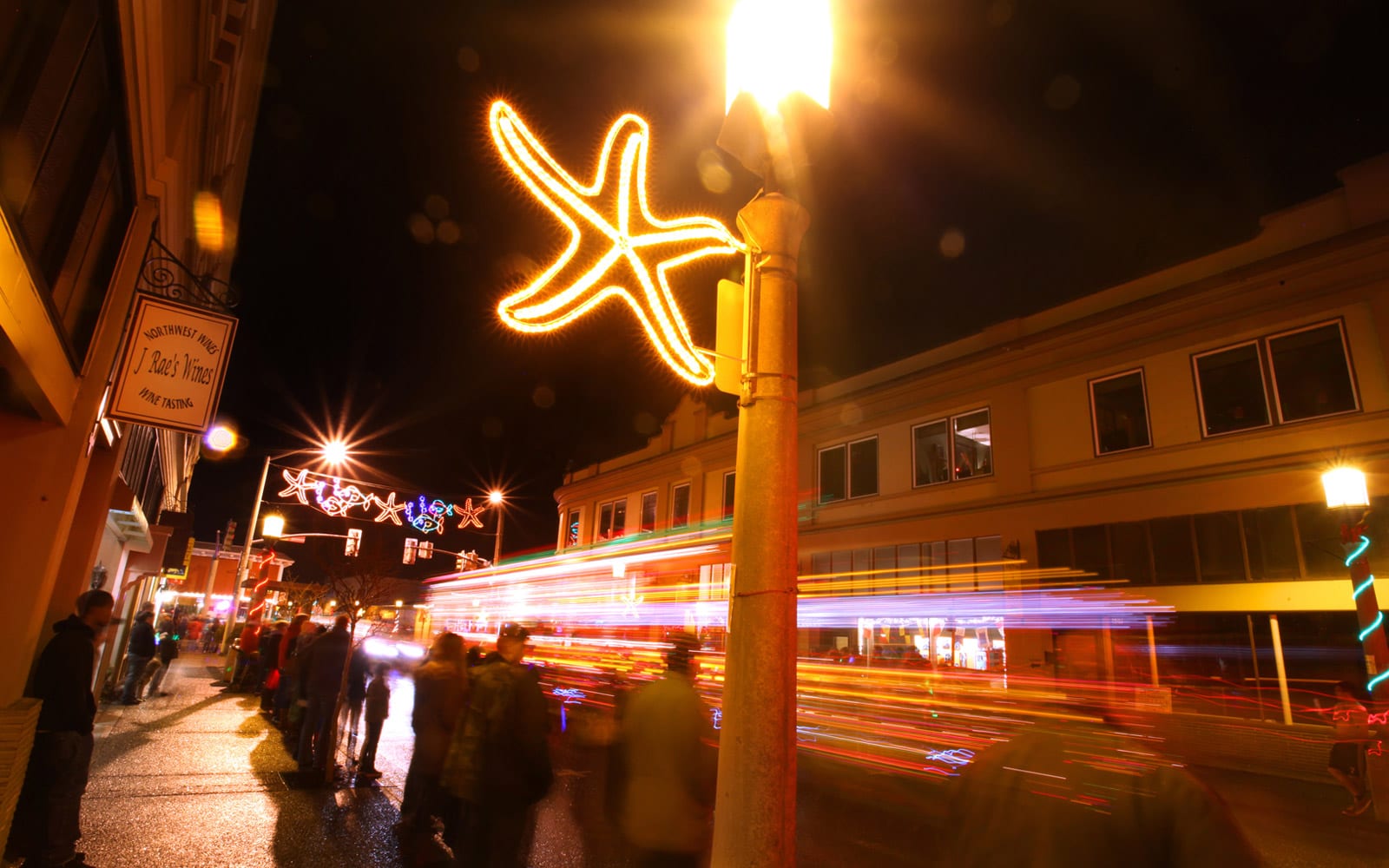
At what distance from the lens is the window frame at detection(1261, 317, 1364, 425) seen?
1335 centimetres

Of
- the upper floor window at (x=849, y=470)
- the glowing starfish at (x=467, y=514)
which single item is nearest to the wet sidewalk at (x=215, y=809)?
the glowing starfish at (x=467, y=514)

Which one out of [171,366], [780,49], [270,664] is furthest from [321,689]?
[780,49]

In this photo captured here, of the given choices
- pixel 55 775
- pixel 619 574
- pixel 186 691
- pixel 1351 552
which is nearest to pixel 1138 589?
pixel 1351 552

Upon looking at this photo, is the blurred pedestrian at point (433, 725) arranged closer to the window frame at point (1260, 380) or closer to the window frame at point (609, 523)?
the window frame at point (1260, 380)

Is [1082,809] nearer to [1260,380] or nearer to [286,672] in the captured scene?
[286,672]

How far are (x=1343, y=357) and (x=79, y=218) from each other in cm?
1888

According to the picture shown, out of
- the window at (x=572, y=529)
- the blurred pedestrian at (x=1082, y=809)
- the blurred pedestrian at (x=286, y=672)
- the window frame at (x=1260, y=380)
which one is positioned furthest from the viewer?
the window at (x=572, y=529)

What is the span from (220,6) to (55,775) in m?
7.61

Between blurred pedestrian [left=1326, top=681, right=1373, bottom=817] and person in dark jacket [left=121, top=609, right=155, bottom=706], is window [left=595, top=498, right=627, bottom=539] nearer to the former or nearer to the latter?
person in dark jacket [left=121, top=609, right=155, bottom=706]

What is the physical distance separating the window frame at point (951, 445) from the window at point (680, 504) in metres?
9.80

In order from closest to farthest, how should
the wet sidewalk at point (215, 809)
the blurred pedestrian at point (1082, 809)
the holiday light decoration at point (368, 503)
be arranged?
the blurred pedestrian at point (1082, 809) < the wet sidewalk at point (215, 809) < the holiday light decoration at point (368, 503)

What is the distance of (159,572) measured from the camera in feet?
55.5

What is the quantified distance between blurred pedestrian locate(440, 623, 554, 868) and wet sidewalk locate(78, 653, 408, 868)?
2.39 meters

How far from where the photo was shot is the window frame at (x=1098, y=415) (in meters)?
16.0
